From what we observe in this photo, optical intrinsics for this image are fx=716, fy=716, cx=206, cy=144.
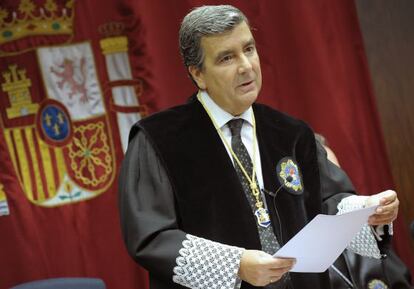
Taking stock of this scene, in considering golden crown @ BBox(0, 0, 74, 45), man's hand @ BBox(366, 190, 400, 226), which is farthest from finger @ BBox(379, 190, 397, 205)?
golden crown @ BBox(0, 0, 74, 45)

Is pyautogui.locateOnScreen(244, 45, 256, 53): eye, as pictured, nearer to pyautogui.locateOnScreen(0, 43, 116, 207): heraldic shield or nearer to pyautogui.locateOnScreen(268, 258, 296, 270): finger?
pyautogui.locateOnScreen(268, 258, 296, 270): finger

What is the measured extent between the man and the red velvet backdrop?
1.60 metres

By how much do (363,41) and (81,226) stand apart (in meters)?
2.00

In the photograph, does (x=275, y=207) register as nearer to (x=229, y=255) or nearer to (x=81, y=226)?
(x=229, y=255)

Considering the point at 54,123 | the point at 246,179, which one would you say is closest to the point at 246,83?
the point at 246,179

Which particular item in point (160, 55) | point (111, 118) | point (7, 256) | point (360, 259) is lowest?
point (360, 259)

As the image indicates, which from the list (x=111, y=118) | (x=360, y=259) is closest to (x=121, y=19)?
(x=111, y=118)

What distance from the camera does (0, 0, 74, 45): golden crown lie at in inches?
149

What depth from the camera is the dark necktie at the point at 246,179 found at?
2.22m

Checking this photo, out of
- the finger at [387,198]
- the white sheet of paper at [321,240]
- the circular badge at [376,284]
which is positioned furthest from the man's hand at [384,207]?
the circular badge at [376,284]

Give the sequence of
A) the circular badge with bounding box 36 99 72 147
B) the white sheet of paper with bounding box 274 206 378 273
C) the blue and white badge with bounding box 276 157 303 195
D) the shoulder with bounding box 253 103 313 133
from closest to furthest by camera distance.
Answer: the white sheet of paper with bounding box 274 206 378 273 → the blue and white badge with bounding box 276 157 303 195 → the shoulder with bounding box 253 103 313 133 → the circular badge with bounding box 36 99 72 147

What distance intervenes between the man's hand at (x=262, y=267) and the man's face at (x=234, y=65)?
0.53m

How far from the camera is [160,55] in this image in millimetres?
3969

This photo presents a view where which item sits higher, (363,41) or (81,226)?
(363,41)
